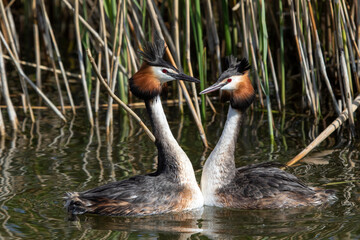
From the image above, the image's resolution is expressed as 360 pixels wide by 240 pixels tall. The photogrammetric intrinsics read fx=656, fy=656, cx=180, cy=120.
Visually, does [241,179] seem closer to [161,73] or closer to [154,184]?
[154,184]

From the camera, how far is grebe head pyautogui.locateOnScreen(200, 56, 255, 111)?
241 inches

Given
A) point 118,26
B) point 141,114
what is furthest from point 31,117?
point 118,26

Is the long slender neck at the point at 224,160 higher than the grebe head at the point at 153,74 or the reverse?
the reverse

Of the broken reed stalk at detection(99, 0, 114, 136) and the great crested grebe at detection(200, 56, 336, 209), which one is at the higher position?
the broken reed stalk at detection(99, 0, 114, 136)

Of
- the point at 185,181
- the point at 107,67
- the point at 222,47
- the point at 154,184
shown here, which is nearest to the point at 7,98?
the point at 107,67

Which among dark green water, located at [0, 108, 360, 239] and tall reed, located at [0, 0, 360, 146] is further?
tall reed, located at [0, 0, 360, 146]

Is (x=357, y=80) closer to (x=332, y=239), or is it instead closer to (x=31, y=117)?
(x=332, y=239)

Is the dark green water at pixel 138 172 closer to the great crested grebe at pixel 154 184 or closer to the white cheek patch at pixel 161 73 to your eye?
the great crested grebe at pixel 154 184

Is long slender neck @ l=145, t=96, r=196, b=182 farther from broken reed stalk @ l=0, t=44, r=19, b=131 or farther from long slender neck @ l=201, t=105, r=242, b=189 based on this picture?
broken reed stalk @ l=0, t=44, r=19, b=131

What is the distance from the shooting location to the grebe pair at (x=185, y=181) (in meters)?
5.61

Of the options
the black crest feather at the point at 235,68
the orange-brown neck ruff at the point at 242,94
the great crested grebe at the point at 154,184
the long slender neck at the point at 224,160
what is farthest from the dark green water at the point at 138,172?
the black crest feather at the point at 235,68

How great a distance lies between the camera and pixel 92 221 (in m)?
5.49

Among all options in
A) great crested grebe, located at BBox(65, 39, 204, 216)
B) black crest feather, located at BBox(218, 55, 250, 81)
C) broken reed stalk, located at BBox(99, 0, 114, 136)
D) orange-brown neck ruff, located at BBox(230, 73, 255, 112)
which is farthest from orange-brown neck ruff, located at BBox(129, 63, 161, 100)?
broken reed stalk, located at BBox(99, 0, 114, 136)

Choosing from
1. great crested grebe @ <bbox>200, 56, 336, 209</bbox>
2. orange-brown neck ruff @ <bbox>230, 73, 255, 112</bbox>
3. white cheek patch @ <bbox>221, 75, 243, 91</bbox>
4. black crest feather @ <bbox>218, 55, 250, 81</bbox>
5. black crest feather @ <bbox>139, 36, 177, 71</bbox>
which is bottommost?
great crested grebe @ <bbox>200, 56, 336, 209</bbox>
